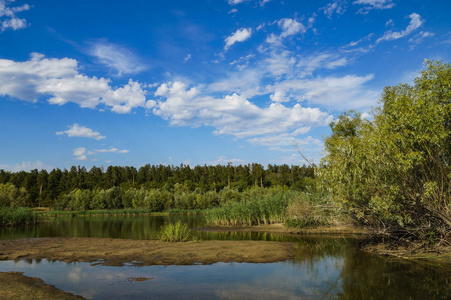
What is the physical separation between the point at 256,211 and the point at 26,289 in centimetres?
2662

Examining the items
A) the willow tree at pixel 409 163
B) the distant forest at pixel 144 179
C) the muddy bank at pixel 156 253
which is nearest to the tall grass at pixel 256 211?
the muddy bank at pixel 156 253

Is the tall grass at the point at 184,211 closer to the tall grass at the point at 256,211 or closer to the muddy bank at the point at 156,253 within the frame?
the tall grass at the point at 256,211

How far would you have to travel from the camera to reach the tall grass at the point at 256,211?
110 feet

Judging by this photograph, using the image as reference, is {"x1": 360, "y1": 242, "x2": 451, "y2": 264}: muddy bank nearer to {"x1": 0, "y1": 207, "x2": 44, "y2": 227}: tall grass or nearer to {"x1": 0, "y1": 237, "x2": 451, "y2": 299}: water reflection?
{"x1": 0, "y1": 237, "x2": 451, "y2": 299}: water reflection

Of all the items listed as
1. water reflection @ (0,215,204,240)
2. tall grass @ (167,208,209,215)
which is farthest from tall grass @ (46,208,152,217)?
water reflection @ (0,215,204,240)

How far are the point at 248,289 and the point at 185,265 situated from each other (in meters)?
5.10

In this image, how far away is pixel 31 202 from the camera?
96312mm

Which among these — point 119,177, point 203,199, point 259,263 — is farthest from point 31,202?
point 259,263

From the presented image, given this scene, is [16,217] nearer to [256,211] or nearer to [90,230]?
[90,230]

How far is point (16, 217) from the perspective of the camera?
38969mm

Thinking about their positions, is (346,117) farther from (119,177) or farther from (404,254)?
(119,177)

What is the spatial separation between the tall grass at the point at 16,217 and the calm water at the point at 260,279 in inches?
1039

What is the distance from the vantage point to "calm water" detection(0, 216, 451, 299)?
34.0 ft

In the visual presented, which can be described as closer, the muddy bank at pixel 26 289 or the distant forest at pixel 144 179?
the muddy bank at pixel 26 289
